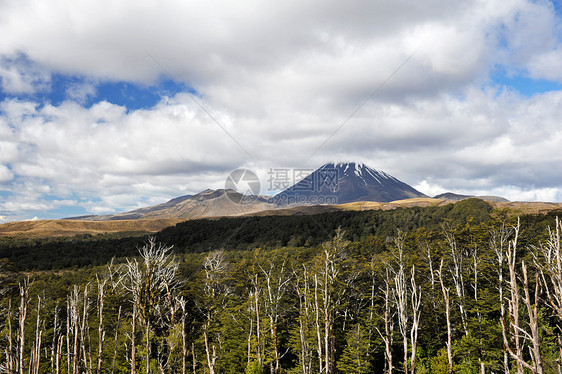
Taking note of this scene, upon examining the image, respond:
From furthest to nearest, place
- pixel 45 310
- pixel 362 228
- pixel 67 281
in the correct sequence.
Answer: pixel 362 228, pixel 67 281, pixel 45 310

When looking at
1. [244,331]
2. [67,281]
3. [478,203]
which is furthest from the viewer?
[478,203]

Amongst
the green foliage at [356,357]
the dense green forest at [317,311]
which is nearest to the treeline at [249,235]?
the dense green forest at [317,311]

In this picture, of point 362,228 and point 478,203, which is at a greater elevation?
point 478,203

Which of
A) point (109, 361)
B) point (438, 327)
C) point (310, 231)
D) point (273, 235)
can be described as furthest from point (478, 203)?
point (109, 361)

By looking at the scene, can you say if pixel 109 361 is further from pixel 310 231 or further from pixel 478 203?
pixel 478 203

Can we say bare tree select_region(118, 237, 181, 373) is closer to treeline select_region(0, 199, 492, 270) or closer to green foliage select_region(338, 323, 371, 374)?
green foliage select_region(338, 323, 371, 374)

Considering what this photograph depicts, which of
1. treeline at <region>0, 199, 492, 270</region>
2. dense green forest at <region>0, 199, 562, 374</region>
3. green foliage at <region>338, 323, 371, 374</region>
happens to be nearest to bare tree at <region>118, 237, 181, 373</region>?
dense green forest at <region>0, 199, 562, 374</region>

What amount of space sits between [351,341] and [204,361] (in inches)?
565

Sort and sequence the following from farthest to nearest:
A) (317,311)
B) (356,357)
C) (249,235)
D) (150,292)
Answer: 1. (249,235)
2. (356,357)
3. (317,311)
4. (150,292)

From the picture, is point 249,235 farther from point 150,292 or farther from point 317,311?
point 150,292

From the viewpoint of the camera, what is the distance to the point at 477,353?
2858cm

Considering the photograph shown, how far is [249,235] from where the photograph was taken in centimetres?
11156

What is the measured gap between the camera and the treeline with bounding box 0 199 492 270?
261 feet

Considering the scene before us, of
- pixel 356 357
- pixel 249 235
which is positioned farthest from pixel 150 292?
pixel 249 235
